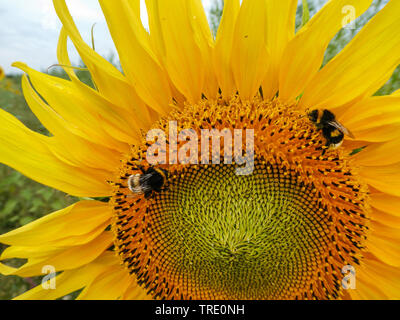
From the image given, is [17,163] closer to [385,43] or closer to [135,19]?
[135,19]

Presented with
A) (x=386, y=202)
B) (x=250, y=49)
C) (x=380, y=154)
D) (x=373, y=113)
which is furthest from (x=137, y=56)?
(x=386, y=202)

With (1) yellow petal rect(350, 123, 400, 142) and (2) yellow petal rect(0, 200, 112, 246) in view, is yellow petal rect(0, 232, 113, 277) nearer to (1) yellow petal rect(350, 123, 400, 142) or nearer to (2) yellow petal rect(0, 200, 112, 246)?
(2) yellow petal rect(0, 200, 112, 246)

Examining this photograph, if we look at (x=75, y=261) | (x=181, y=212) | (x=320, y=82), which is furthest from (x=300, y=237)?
(x=75, y=261)

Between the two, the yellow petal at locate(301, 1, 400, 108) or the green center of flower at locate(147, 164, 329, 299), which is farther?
the green center of flower at locate(147, 164, 329, 299)

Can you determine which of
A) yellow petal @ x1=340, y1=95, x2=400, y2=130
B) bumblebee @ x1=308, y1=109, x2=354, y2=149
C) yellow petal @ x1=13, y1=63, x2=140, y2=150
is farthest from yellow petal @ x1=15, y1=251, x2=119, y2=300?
yellow petal @ x1=340, y1=95, x2=400, y2=130

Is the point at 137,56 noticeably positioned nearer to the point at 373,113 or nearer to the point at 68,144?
the point at 68,144

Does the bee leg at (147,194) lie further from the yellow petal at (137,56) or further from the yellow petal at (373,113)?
A: the yellow petal at (373,113)
